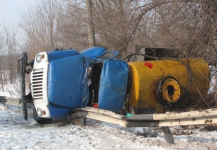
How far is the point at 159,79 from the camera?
6051 mm

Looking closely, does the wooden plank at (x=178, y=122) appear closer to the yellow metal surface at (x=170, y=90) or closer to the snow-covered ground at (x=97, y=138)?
the snow-covered ground at (x=97, y=138)

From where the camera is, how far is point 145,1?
8367mm

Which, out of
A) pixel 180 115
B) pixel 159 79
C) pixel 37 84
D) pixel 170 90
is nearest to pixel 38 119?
pixel 37 84

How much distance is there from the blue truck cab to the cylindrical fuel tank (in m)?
0.24

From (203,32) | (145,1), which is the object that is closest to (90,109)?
(203,32)

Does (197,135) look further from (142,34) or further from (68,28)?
(68,28)

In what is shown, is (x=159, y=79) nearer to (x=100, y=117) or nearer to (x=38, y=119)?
(x=100, y=117)

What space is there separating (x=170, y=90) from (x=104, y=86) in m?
1.64

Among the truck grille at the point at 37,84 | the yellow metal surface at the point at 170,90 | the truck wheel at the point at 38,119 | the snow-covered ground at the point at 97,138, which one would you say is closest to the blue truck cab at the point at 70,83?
the truck grille at the point at 37,84

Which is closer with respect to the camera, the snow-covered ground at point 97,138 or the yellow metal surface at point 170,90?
the snow-covered ground at point 97,138

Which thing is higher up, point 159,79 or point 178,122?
point 159,79

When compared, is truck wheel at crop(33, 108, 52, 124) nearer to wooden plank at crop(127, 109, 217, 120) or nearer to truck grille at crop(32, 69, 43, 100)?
truck grille at crop(32, 69, 43, 100)

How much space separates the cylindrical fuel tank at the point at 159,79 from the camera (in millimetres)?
5840

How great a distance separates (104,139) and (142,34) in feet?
16.3
